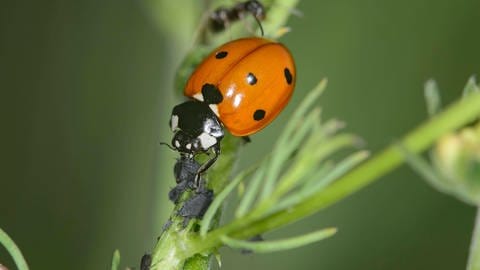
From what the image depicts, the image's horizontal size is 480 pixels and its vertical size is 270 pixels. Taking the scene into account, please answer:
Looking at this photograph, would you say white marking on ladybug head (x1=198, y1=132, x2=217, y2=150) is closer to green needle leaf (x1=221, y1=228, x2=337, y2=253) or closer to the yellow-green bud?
green needle leaf (x1=221, y1=228, x2=337, y2=253)

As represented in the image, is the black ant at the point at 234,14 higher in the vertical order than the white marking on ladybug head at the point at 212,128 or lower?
higher

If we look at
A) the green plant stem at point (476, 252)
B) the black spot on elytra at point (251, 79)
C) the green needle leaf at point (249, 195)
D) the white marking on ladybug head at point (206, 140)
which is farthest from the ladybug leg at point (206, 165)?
the green plant stem at point (476, 252)

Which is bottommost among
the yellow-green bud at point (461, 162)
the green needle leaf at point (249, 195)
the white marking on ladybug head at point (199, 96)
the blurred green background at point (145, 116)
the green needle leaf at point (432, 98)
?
the yellow-green bud at point (461, 162)

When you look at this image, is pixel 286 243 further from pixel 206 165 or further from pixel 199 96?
pixel 199 96

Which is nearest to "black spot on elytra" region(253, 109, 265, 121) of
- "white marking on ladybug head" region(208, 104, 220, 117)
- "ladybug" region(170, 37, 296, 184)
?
"ladybug" region(170, 37, 296, 184)

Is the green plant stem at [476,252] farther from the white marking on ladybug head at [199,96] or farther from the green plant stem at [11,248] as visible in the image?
the white marking on ladybug head at [199,96]

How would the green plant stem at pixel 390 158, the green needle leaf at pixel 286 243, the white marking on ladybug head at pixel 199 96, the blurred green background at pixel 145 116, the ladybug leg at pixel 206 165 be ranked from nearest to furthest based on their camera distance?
the green plant stem at pixel 390 158
the green needle leaf at pixel 286 243
the ladybug leg at pixel 206 165
the white marking on ladybug head at pixel 199 96
the blurred green background at pixel 145 116

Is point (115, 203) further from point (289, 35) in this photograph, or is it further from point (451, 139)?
point (451, 139)

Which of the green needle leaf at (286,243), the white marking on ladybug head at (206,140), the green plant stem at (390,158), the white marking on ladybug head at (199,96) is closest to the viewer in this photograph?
the green plant stem at (390,158)
